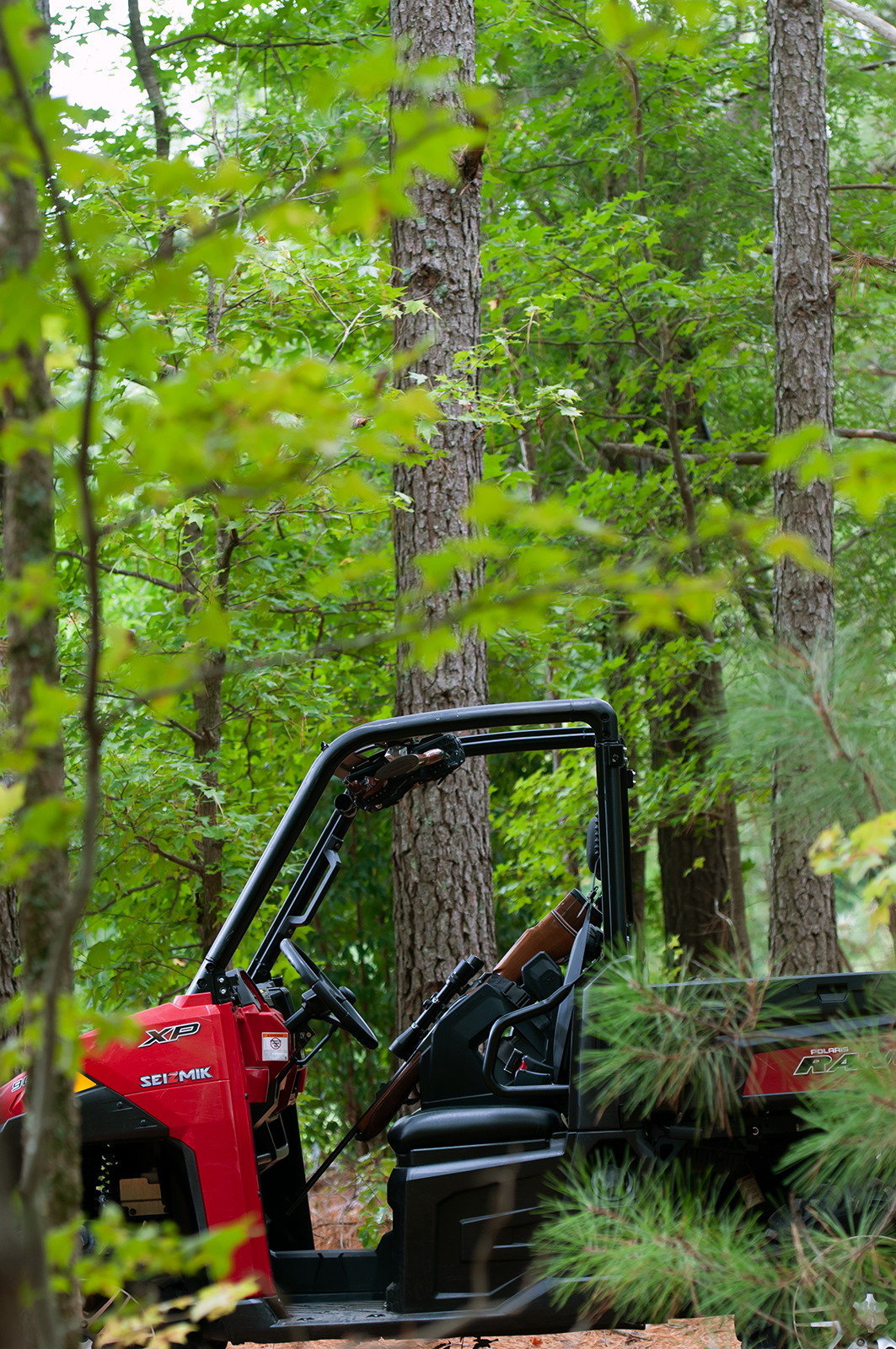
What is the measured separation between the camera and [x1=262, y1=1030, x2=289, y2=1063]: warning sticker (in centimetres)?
353

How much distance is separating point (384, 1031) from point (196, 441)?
833cm

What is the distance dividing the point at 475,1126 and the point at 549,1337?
2136 millimetres

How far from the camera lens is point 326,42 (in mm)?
7828

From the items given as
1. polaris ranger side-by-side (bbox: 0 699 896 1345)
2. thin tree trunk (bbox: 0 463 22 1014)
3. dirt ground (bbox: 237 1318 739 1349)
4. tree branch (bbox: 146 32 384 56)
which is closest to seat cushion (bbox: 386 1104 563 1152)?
polaris ranger side-by-side (bbox: 0 699 896 1345)

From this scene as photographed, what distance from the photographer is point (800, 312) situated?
22.9ft

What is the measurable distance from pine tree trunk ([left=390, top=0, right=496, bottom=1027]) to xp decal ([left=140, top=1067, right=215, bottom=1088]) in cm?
186

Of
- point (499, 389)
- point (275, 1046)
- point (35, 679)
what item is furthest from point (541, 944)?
point (499, 389)

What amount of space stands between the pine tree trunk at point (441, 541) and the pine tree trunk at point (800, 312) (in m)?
2.03

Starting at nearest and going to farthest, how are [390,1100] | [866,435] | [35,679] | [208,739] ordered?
[35,679], [390,1100], [208,739], [866,435]

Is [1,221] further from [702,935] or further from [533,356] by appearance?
[702,935]

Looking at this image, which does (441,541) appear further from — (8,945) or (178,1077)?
(178,1077)

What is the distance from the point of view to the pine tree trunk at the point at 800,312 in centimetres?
651

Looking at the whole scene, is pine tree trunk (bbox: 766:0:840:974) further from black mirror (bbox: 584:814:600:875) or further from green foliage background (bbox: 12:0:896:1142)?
black mirror (bbox: 584:814:600:875)

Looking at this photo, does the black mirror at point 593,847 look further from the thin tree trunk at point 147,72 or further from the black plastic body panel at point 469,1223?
the thin tree trunk at point 147,72
